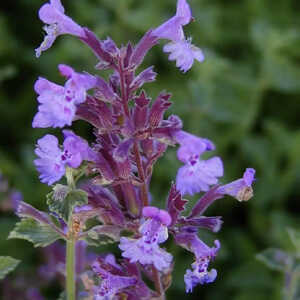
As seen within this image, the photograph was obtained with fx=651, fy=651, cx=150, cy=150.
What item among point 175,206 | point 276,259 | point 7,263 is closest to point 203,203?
point 175,206

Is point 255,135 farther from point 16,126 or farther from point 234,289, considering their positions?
point 16,126

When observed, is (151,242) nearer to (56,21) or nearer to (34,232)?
(34,232)

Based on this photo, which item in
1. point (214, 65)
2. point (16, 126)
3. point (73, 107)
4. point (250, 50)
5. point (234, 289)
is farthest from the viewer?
point (250, 50)

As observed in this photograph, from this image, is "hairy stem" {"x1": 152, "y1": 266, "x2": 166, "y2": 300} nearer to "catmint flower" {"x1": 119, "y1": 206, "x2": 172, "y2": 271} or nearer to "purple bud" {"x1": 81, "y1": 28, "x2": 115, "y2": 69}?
"catmint flower" {"x1": 119, "y1": 206, "x2": 172, "y2": 271}

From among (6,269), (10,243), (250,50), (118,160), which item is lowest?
(6,269)

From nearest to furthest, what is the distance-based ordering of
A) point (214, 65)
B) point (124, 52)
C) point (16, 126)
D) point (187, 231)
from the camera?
point (124, 52), point (187, 231), point (214, 65), point (16, 126)

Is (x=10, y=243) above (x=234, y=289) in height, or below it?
above

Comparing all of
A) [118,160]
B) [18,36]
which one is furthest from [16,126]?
[118,160]

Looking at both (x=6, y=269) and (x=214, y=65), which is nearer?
(x=6, y=269)
